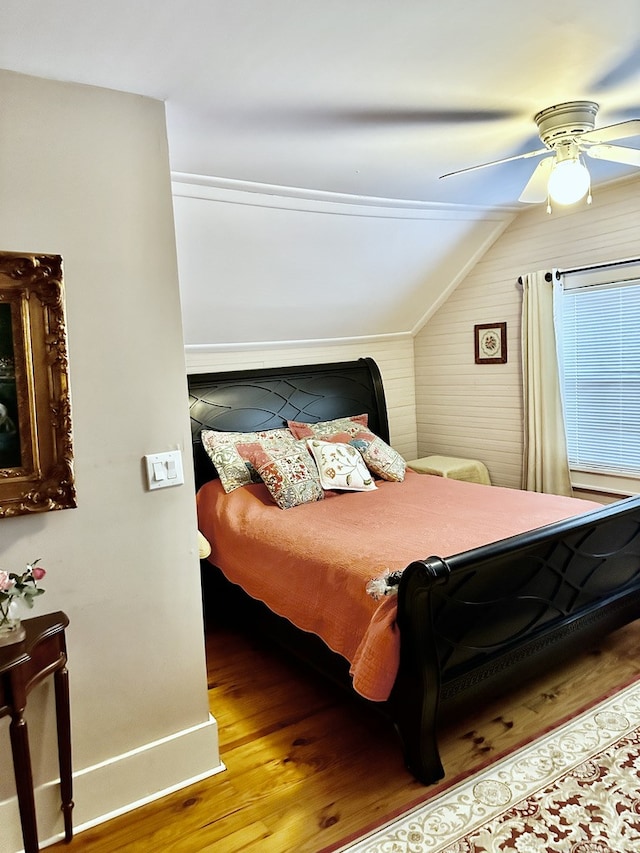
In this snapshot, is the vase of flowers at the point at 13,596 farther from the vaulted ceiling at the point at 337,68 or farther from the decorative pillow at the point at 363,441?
the decorative pillow at the point at 363,441

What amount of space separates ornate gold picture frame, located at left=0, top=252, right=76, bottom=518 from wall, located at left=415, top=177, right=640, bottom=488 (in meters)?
3.22

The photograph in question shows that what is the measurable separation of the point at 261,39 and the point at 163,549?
1638 millimetres

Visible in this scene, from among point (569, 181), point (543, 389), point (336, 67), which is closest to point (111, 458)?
point (336, 67)

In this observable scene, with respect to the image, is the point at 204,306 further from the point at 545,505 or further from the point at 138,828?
the point at 138,828

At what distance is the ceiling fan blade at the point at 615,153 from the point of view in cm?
242

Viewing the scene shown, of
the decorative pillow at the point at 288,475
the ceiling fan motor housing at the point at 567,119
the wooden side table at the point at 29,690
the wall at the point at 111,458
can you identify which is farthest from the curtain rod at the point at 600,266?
the wooden side table at the point at 29,690

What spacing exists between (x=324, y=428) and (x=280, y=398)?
0.37 m

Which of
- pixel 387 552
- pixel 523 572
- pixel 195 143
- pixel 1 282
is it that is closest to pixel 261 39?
pixel 195 143

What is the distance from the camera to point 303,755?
2326 millimetres

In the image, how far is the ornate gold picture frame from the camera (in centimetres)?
181

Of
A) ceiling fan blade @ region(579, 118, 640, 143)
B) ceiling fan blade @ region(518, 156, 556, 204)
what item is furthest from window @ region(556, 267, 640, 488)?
ceiling fan blade @ region(579, 118, 640, 143)

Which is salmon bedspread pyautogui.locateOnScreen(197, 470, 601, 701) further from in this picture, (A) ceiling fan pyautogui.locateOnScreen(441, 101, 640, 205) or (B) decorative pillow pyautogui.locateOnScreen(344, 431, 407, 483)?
(A) ceiling fan pyautogui.locateOnScreen(441, 101, 640, 205)

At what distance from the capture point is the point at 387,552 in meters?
2.55

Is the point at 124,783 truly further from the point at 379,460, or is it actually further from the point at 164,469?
the point at 379,460
